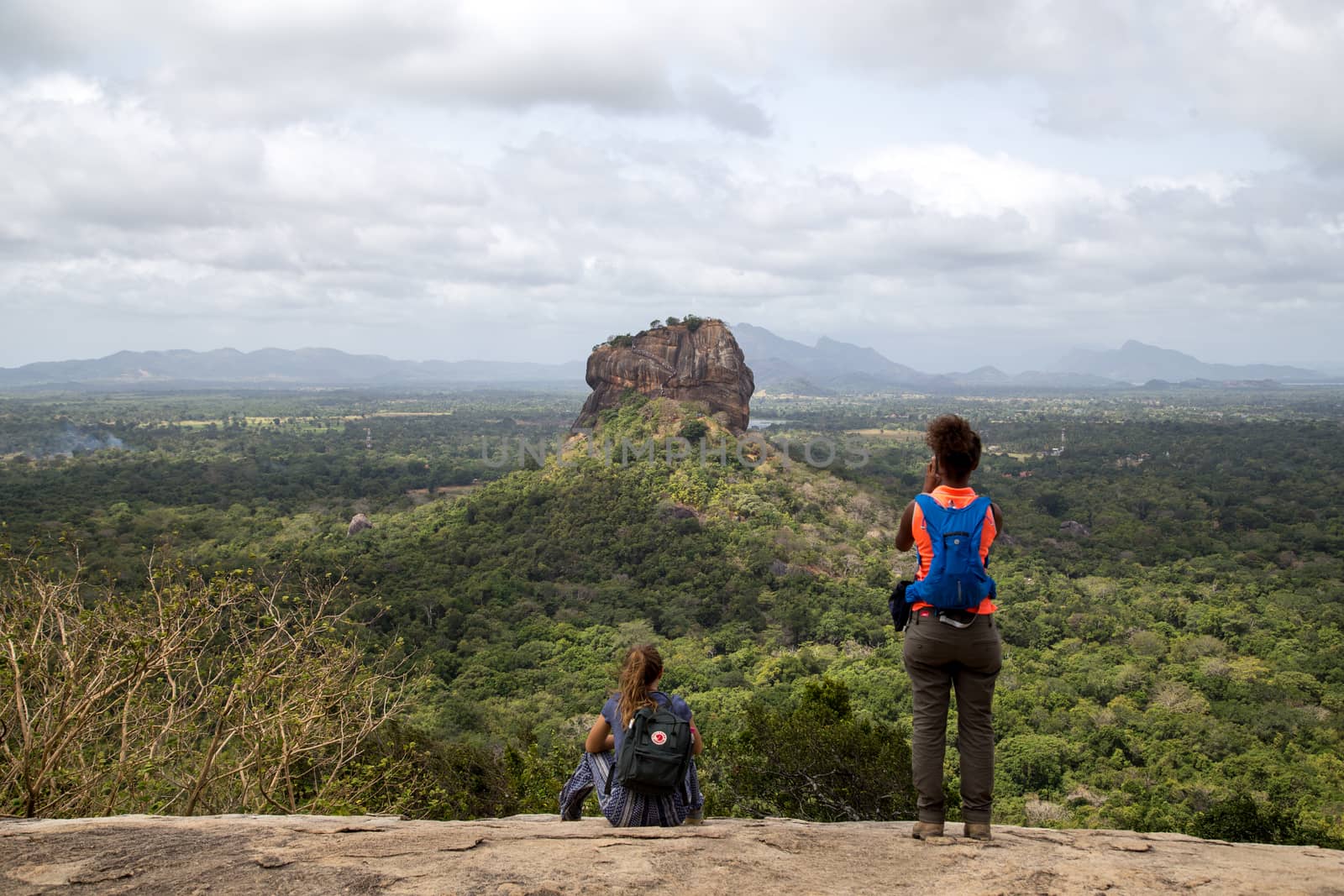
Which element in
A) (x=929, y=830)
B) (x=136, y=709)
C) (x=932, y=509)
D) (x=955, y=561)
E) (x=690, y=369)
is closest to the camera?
(x=955, y=561)

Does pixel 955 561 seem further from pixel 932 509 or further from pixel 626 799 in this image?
pixel 626 799

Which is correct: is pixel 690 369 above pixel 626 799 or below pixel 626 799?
above

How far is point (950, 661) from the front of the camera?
3.98 metres

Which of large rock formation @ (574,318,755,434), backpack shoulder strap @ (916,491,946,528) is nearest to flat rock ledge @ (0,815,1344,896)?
backpack shoulder strap @ (916,491,946,528)

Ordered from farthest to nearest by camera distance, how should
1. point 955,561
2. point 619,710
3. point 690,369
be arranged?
point 690,369
point 619,710
point 955,561

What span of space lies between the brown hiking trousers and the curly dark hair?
2.49 feet

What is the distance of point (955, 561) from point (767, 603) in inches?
1013

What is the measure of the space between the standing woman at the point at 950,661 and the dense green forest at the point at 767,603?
20.6ft

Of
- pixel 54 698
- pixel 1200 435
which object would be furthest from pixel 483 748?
pixel 1200 435

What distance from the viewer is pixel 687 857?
3.79 metres

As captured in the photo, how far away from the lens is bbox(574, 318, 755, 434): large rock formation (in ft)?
142

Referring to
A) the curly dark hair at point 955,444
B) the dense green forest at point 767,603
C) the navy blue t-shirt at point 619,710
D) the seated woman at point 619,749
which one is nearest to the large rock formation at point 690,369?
the dense green forest at point 767,603

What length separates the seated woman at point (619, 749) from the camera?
4234mm

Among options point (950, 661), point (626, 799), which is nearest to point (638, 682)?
point (626, 799)
